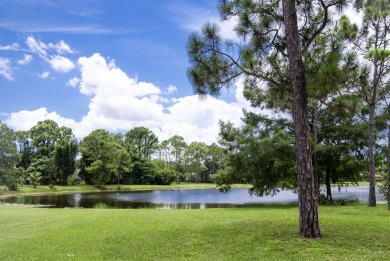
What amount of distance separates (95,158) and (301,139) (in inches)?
2244

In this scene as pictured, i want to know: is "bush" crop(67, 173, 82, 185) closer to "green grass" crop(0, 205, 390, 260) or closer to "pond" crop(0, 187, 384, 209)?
"pond" crop(0, 187, 384, 209)

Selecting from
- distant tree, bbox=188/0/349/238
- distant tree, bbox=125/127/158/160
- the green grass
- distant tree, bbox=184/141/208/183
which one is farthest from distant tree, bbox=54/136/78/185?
distant tree, bbox=188/0/349/238

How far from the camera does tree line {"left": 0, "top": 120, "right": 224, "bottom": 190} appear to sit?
51156 millimetres

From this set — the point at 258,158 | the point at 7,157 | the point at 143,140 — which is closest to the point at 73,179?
the point at 7,157

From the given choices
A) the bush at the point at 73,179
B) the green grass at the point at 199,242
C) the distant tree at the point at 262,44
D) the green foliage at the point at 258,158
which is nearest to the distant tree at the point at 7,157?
the bush at the point at 73,179

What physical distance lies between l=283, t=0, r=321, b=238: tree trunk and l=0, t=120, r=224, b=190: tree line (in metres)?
37.9

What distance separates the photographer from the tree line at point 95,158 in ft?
168

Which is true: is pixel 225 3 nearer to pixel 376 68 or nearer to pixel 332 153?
pixel 376 68

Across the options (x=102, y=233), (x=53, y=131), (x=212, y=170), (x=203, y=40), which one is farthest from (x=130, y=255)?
(x=212, y=170)

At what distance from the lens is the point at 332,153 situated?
1936 cm

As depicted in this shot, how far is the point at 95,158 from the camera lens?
6038 cm

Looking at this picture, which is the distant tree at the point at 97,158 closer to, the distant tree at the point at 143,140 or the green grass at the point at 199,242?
the distant tree at the point at 143,140

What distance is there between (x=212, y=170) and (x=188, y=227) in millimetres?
74588

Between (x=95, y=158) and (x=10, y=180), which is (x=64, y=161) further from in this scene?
(x=10, y=180)
